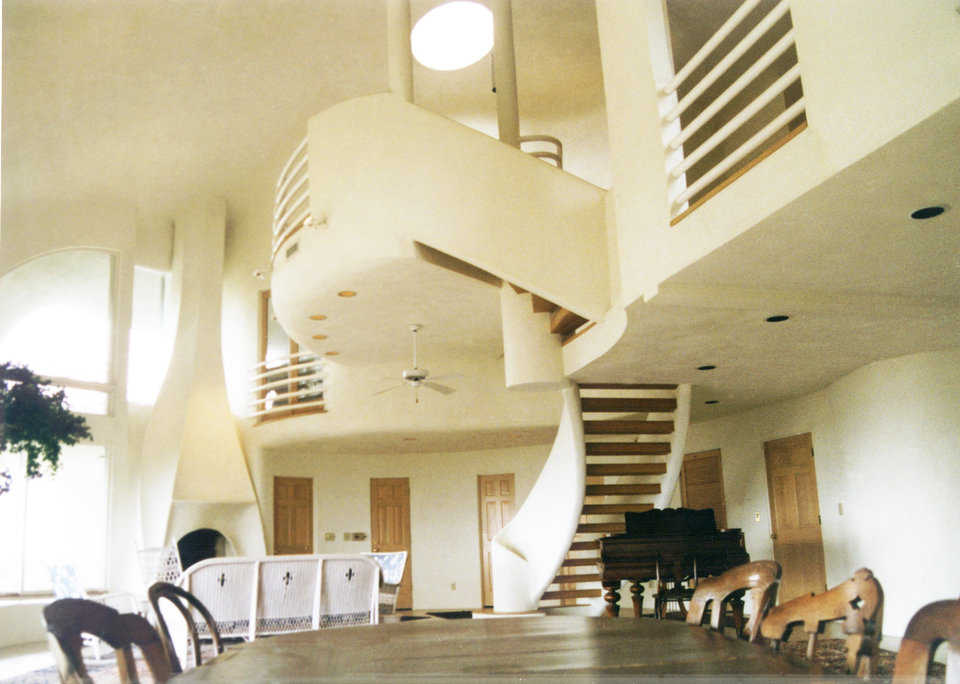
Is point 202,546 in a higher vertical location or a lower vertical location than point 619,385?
lower

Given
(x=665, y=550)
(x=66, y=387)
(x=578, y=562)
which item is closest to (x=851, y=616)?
(x=665, y=550)

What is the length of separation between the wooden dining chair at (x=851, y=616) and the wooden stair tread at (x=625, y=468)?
6259 millimetres

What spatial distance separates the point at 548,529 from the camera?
308 inches

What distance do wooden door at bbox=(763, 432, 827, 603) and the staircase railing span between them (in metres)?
3.07

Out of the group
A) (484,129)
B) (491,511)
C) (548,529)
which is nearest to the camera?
(548,529)

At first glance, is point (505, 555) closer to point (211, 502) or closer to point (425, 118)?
point (425, 118)

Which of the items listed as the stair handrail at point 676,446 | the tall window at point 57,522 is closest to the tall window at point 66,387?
the tall window at point 57,522

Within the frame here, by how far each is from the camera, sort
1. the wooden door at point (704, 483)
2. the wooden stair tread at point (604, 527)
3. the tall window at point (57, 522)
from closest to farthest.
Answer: the wooden stair tread at point (604, 527)
the tall window at point (57, 522)
the wooden door at point (704, 483)

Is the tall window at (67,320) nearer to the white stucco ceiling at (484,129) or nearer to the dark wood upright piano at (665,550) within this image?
the white stucco ceiling at (484,129)

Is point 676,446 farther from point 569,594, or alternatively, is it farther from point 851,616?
point 851,616

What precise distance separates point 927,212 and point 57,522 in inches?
430

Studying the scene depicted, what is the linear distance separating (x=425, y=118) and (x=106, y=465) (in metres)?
7.56

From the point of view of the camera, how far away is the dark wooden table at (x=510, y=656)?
4.60 feet

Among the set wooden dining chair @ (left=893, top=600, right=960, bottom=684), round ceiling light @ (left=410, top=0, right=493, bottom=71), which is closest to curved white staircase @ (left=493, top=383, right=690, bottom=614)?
round ceiling light @ (left=410, top=0, right=493, bottom=71)
